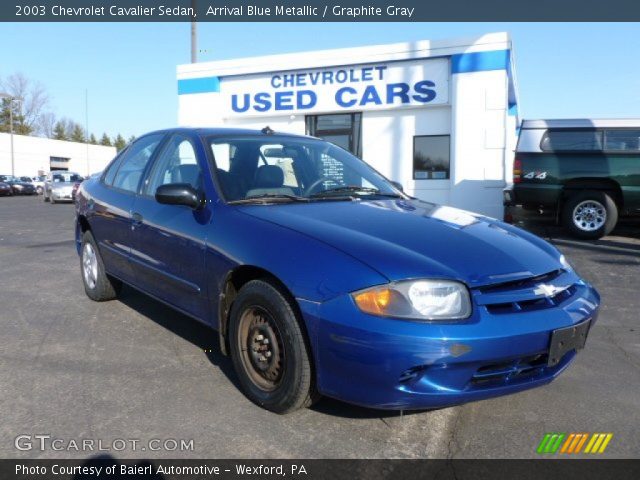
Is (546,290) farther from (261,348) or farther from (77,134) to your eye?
(77,134)

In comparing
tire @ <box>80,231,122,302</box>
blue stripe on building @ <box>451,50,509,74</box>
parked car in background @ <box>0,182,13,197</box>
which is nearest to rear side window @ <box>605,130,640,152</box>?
blue stripe on building @ <box>451,50,509,74</box>

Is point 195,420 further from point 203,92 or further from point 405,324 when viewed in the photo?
point 203,92

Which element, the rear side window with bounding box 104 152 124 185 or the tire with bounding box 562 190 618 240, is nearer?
the rear side window with bounding box 104 152 124 185

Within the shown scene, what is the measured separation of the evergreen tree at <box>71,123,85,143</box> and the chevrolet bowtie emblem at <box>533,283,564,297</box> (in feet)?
322

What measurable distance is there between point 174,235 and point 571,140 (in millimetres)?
8516

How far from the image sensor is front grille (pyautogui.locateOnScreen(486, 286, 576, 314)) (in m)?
2.46

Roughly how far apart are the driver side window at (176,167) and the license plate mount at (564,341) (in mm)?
2255

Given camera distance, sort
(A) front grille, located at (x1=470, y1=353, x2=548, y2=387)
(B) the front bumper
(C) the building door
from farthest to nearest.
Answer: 1. (C) the building door
2. (A) front grille, located at (x1=470, y1=353, x2=548, y2=387)
3. (B) the front bumper

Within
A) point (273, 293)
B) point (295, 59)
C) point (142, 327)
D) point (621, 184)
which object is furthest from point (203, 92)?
point (273, 293)

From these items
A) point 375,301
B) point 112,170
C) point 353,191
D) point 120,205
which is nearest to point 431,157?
point 112,170

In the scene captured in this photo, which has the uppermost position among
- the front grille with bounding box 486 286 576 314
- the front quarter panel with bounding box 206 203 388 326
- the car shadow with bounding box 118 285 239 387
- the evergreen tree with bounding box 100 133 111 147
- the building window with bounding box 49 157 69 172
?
the evergreen tree with bounding box 100 133 111 147

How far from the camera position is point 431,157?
41.4 feet

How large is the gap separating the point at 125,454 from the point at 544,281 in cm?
218

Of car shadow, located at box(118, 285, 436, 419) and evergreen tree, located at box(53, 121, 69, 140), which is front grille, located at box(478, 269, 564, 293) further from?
evergreen tree, located at box(53, 121, 69, 140)
